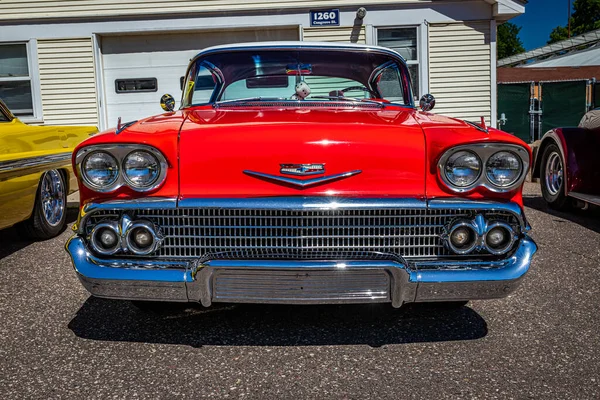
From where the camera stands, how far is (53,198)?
4586 mm

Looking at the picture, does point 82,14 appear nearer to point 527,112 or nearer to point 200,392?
point 200,392

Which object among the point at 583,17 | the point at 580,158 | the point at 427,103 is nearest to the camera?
the point at 427,103

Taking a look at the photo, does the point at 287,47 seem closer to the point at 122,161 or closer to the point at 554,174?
the point at 122,161

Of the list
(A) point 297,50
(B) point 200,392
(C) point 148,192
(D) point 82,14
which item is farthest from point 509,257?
(D) point 82,14

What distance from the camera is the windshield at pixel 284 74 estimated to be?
3404 millimetres

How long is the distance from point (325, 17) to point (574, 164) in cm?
520

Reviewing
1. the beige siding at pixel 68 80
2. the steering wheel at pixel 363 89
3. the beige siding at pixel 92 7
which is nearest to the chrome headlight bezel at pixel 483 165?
the steering wheel at pixel 363 89

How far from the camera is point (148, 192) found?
2.18m

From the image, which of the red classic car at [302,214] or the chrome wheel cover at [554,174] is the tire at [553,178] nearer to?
the chrome wheel cover at [554,174]

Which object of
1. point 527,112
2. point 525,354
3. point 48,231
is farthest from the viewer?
point 527,112

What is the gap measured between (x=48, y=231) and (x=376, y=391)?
10.9ft

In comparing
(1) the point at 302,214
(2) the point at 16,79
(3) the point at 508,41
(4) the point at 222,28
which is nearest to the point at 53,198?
(1) the point at 302,214

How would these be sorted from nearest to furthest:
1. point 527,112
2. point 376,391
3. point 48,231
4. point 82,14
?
1. point 376,391
2. point 48,231
3. point 82,14
4. point 527,112

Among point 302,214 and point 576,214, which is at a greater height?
point 302,214
